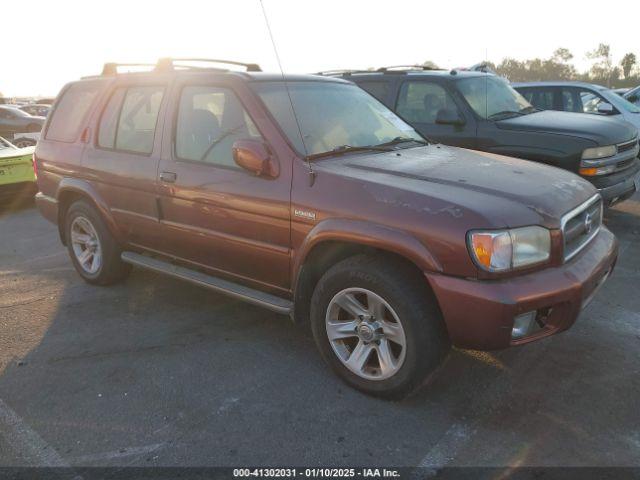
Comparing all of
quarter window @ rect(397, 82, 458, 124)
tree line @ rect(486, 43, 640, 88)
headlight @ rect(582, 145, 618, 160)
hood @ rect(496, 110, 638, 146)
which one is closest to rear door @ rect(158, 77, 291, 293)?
quarter window @ rect(397, 82, 458, 124)

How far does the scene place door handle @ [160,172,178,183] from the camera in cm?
383

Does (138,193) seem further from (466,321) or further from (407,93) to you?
(407,93)

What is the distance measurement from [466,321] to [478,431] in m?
0.60

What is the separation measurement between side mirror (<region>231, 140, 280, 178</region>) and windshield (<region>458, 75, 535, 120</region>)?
3766 mm

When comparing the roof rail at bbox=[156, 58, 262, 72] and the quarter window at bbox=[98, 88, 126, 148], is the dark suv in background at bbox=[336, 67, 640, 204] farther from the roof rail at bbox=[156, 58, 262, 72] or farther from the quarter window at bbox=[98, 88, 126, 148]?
the quarter window at bbox=[98, 88, 126, 148]

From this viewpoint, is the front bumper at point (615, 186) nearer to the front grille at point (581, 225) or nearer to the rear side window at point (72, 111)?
the front grille at point (581, 225)

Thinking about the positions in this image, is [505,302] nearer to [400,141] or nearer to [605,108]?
[400,141]

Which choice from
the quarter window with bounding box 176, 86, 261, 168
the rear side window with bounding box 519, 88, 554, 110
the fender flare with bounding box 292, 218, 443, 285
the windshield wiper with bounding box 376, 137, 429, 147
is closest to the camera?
the fender flare with bounding box 292, 218, 443, 285

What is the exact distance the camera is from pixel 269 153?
10.7ft

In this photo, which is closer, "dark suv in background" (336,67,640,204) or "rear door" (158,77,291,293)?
"rear door" (158,77,291,293)

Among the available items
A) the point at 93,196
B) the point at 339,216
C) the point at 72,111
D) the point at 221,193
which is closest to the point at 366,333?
the point at 339,216

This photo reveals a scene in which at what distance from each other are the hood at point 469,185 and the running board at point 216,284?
0.90 metres

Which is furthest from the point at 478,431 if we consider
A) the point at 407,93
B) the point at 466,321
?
the point at 407,93

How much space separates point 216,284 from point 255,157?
1015 mm
